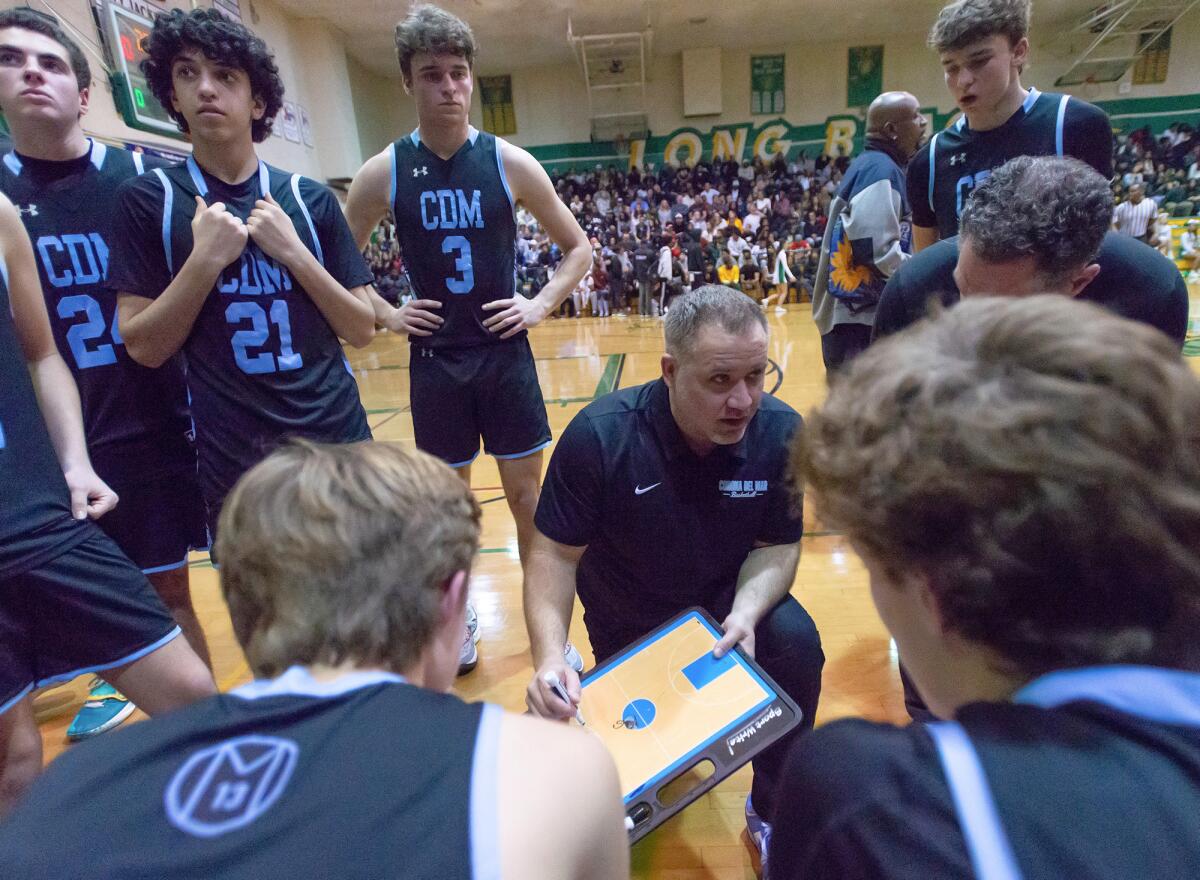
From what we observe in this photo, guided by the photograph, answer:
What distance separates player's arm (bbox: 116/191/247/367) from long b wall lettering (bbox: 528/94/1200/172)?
17.8 m

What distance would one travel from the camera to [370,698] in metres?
0.71

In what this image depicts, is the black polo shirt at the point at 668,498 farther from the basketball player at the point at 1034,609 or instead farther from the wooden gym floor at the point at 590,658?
the basketball player at the point at 1034,609

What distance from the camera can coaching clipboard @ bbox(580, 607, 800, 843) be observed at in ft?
4.68

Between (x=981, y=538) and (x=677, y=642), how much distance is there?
118 centimetres

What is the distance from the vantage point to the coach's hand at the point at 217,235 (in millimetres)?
1777

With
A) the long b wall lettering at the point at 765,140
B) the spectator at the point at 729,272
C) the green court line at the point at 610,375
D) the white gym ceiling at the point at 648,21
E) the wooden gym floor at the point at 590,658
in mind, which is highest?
the white gym ceiling at the point at 648,21

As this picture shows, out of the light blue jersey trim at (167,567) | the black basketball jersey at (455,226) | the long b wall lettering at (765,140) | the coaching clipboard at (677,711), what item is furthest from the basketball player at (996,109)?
the long b wall lettering at (765,140)

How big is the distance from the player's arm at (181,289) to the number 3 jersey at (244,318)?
0.03 meters

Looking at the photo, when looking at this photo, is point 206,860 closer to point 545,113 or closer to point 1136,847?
point 1136,847

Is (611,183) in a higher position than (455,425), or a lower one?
higher

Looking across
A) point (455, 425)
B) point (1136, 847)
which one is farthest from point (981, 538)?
point (455, 425)

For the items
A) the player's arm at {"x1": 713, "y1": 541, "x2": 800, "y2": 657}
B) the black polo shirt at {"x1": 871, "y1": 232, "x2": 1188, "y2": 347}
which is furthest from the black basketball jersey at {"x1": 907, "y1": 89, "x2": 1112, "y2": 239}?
the player's arm at {"x1": 713, "y1": 541, "x2": 800, "y2": 657}

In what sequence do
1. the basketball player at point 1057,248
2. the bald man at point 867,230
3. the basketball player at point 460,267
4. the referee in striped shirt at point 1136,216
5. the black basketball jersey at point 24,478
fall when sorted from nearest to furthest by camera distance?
the black basketball jersey at point 24,478
the basketball player at point 1057,248
the basketball player at point 460,267
the bald man at point 867,230
the referee in striped shirt at point 1136,216

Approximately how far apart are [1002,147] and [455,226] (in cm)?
199
